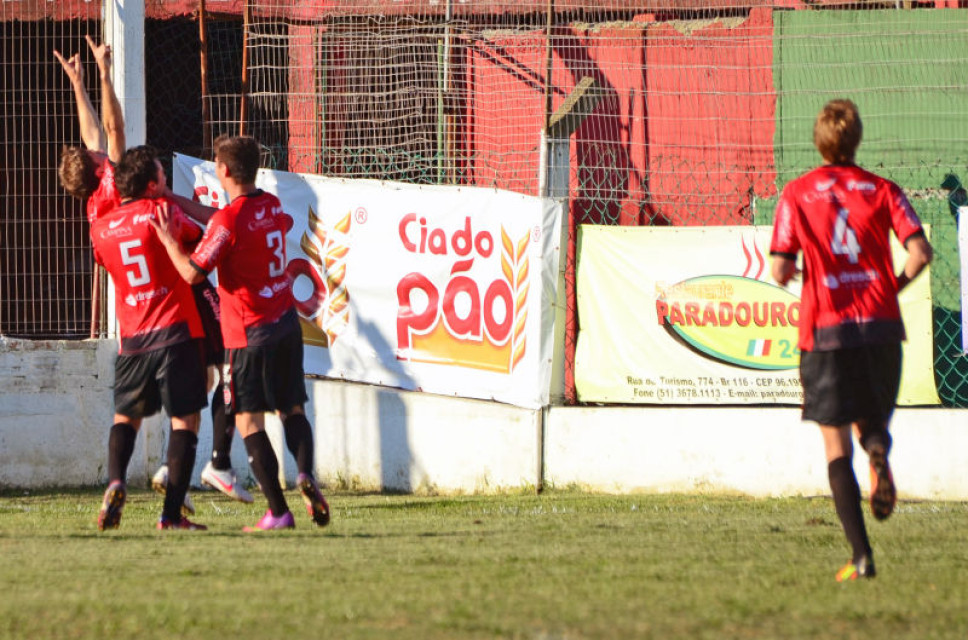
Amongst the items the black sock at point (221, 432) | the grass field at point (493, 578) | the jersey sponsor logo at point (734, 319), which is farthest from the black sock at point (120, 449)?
the jersey sponsor logo at point (734, 319)

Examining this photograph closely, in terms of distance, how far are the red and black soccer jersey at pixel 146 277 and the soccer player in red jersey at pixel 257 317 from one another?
12 cm

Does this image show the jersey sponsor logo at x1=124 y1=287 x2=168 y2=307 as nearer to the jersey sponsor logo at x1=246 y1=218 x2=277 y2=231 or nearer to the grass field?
the jersey sponsor logo at x1=246 y1=218 x2=277 y2=231

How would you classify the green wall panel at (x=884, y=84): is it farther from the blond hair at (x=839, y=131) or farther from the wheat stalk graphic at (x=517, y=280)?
the blond hair at (x=839, y=131)

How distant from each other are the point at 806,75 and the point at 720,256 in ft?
8.96

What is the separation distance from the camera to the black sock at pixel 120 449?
685 centimetres

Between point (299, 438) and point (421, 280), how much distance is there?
3282 millimetres

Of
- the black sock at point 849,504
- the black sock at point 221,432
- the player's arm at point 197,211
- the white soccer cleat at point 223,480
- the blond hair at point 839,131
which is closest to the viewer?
the black sock at point 849,504

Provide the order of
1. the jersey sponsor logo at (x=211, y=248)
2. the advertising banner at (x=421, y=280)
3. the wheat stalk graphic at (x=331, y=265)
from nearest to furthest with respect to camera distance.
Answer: the jersey sponsor logo at (x=211, y=248) < the advertising banner at (x=421, y=280) < the wheat stalk graphic at (x=331, y=265)

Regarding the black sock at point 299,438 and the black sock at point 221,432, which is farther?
the black sock at point 221,432

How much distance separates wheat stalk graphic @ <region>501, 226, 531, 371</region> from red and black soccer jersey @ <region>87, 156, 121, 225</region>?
3.08m

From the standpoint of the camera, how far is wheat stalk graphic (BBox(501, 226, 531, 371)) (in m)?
9.72

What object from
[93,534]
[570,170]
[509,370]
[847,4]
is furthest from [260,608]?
[847,4]

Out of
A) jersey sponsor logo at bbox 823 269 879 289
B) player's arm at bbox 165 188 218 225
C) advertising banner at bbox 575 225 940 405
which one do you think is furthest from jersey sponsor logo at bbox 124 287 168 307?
advertising banner at bbox 575 225 940 405

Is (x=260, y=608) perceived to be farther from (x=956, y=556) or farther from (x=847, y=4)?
(x=847, y=4)
